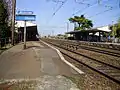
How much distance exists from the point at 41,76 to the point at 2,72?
217cm

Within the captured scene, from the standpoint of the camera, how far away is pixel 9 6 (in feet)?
147

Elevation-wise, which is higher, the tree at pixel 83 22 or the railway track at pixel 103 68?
the tree at pixel 83 22

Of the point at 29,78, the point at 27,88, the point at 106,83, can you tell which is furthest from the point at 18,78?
the point at 106,83

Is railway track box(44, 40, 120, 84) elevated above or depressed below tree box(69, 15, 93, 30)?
below

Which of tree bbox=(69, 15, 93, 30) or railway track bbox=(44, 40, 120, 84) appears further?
tree bbox=(69, 15, 93, 30)

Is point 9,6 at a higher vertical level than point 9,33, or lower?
higher

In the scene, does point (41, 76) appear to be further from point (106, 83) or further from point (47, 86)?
point (106, 83)

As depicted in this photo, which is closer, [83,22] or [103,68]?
[103,68]

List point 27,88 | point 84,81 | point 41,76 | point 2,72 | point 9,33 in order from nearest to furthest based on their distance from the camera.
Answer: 1. point 27,88
2. point 84,81
3. point 41,76
4. point 2,72
5. point 9,33

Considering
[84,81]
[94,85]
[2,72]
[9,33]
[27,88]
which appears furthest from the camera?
[9,33]

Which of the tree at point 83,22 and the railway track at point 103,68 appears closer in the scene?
the railway track at point 103,68

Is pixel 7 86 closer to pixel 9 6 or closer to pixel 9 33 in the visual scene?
pixel 9 33

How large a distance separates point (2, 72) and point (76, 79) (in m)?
3.66

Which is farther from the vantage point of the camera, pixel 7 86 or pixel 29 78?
pixel 29 78
